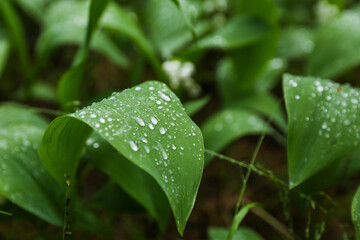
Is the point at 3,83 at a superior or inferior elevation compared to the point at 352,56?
inferior

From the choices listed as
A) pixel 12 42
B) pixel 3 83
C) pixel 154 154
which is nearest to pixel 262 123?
pixel 154 154

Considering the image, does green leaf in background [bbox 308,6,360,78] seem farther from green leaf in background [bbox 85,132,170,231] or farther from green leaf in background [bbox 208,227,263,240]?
green leaf in background [bbox 85,132,170,231]

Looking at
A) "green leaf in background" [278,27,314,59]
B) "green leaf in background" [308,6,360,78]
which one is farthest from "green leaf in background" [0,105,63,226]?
"green leaf in background" [278,27,314,59]

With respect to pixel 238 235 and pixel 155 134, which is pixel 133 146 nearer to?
pixel 155 134

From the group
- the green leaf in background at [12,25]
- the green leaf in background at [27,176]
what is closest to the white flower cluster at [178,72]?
the green leaf in background at [27,176]

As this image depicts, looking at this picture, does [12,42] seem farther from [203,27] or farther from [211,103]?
[211,103]

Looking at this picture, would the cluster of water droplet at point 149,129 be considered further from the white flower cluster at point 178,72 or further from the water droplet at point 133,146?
the white flower cluster at point 178,72
